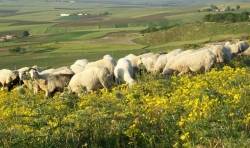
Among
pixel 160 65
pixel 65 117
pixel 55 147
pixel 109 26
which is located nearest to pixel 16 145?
pixel 55 147

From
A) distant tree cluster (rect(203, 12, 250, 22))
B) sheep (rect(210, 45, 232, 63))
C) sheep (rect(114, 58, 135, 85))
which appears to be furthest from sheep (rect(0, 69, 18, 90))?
distant tree cluster (rect(203, 12, 250, 22))

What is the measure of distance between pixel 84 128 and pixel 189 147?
2275 mm

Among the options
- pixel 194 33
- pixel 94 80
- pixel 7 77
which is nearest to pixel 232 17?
pixel 194 33

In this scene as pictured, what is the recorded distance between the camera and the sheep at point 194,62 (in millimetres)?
17438

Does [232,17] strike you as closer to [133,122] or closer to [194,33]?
[194,33]

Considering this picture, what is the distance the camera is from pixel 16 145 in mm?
6535

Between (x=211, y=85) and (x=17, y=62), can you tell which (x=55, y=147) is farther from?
(x=17, y=62)

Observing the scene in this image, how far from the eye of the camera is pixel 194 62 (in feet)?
57.9

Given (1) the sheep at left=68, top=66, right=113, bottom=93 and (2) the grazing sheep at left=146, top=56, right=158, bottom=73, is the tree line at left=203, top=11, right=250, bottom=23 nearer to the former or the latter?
(2) the grazing sheep at left=146, top=56, right=158, bottom=73

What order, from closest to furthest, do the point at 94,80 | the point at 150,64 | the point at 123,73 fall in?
the point at 94,80 → the point at 123,73 → the point at 150,64

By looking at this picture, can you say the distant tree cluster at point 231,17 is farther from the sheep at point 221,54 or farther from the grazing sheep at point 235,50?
the sheep at point 221,54

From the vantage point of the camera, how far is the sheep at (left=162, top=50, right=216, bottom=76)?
17.4 m

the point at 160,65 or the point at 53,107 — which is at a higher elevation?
the point at 53,107

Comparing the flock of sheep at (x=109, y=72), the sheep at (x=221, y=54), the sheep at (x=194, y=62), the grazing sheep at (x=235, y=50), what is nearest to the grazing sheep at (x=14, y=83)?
the flock of sheep at (x=109, y=72)
